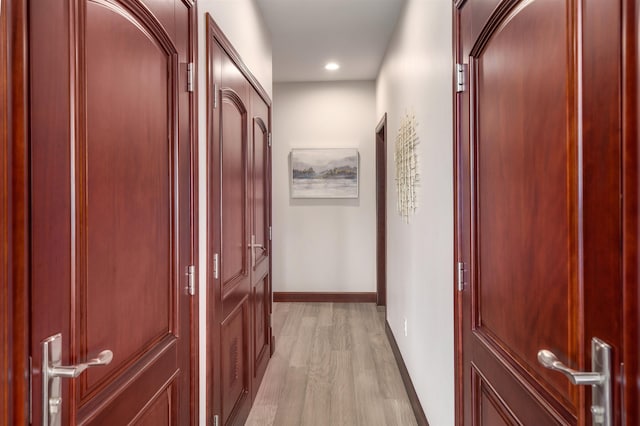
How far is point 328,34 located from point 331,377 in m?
2.75

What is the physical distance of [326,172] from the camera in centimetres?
502

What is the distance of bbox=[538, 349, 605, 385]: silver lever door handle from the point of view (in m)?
0.73

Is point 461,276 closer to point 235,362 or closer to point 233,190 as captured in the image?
point 233,190

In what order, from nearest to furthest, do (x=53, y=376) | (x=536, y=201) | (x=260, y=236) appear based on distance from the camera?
(x=53, y=376) → (x=536, y=201) → (x=260, y=236)

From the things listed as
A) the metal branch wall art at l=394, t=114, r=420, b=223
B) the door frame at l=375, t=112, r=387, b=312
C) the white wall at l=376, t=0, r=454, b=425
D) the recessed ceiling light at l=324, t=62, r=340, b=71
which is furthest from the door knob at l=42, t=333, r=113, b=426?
the door frame at l=375, t=112, r=387, b=312

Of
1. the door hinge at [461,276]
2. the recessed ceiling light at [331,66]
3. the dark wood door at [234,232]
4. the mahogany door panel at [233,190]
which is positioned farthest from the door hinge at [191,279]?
the recessed ceiling light at [331,66]

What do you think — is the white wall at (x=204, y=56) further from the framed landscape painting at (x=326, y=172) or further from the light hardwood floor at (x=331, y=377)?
the framed landscape painting at (x=326, y=172)

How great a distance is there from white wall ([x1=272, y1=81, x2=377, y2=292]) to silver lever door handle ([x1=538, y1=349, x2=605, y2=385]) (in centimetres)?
419

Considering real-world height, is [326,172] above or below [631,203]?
above

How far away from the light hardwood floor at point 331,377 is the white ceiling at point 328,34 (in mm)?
2673

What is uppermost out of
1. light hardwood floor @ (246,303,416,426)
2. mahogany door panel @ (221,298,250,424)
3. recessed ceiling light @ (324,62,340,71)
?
recessed ceiling light @ (324,62,340,71)

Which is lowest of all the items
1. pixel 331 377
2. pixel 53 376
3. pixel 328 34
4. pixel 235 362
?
pixel 331 377

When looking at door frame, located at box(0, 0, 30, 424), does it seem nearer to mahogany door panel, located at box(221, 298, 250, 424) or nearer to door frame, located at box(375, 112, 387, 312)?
mahogany door panel, located at box(221, 298, 250, 424)

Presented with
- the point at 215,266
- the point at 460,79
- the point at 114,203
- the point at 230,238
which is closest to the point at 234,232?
the point at 230,238
